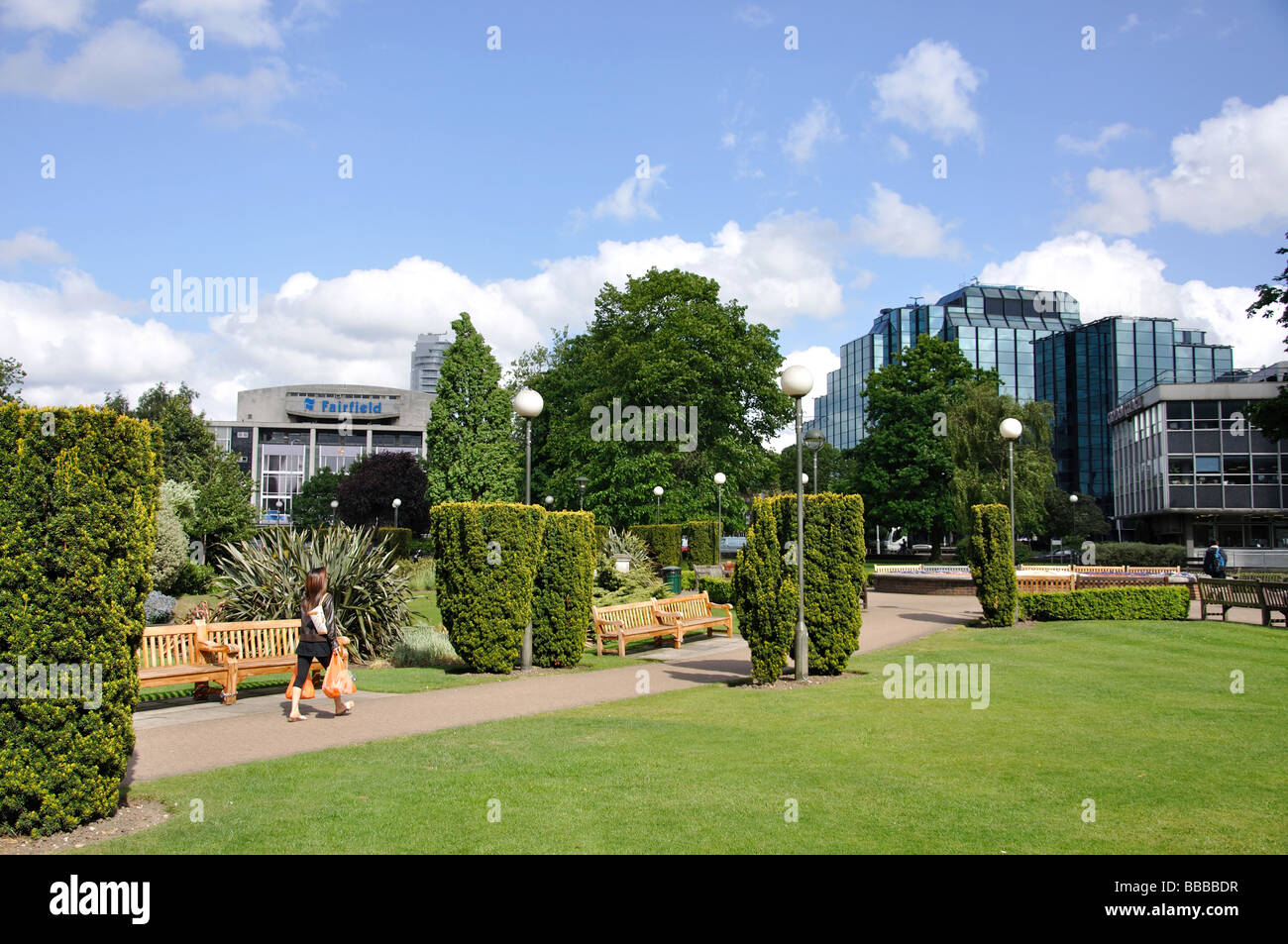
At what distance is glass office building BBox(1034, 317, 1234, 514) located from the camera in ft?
293

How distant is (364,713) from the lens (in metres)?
9.31

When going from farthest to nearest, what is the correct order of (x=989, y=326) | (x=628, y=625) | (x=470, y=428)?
(x=989, y=326) → (x=470, y=428) → (x=628, y=625)

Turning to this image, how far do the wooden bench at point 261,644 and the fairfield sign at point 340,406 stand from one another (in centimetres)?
9883

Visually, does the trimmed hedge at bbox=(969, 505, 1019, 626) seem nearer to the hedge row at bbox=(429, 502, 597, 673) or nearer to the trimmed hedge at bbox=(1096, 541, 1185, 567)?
the hedge row at bbox=(429, 502, 597, 673)

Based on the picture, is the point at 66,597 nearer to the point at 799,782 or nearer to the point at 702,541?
the point at 799,782

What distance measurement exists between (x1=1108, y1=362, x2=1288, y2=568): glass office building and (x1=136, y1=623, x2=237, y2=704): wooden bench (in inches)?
2151

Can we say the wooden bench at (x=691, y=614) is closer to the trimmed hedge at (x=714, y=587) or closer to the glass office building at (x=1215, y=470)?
the trimmed hedge at (x=714, y=587)

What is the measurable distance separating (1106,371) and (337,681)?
3761 inches

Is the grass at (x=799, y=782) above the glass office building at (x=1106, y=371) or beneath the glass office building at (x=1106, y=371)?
beneath

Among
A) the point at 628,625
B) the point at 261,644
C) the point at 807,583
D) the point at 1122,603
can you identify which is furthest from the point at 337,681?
the point at 1122,603

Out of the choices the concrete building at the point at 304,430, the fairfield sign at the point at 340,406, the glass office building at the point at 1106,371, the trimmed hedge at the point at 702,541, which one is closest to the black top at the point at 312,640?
the trimmed hedge at the point at 702,541

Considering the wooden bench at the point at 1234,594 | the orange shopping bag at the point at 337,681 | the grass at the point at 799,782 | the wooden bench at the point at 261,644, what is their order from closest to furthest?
the grass at the point at 799,782, the orange shopping bag at the point at 337,681, the wooden bench at the point at 261,644, the wooden bench at the point at 1234,594

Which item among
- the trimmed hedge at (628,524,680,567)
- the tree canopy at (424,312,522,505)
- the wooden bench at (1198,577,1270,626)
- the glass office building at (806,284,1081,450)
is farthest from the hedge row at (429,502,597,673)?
the glass office building at (806,284,1081,450)

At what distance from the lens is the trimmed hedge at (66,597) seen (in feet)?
16.9
